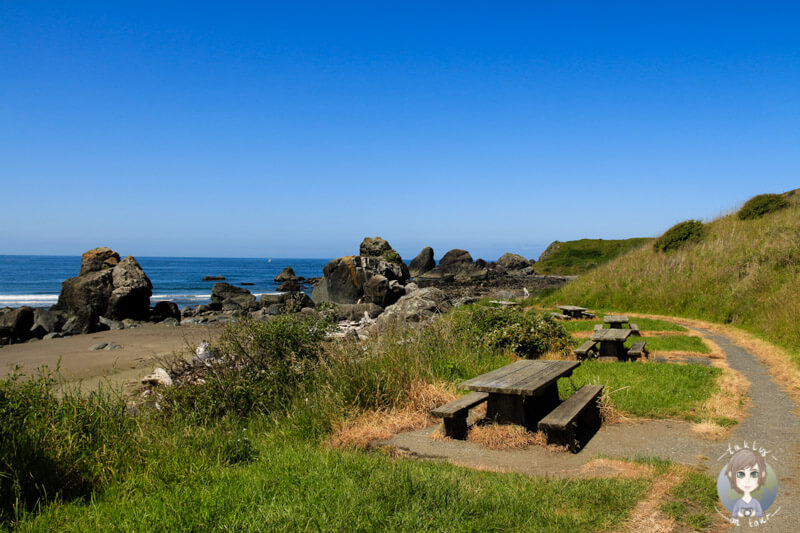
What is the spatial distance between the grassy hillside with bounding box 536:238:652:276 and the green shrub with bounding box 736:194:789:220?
92.8ft

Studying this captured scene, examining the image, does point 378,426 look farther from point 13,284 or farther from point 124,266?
point 13,284

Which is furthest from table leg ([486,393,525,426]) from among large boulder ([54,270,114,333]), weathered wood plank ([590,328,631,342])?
large boulder ([54,270,114,333])

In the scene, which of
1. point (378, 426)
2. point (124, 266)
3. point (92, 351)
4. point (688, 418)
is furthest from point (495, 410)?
point (124, 266)

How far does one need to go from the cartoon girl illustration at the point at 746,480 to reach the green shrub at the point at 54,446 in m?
4.77

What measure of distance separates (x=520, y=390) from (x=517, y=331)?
5.11 m

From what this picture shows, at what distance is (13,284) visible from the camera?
166 ft

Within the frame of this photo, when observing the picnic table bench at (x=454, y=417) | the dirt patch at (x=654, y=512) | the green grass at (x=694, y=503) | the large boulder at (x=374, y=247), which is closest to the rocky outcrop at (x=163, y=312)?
the large boulder at (x=374, y=247)

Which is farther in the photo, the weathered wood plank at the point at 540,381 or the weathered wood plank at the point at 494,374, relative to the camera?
the weathered wood plank at the point at 494,374

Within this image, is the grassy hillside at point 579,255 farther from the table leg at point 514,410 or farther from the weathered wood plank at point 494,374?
the table leg at point 514,410

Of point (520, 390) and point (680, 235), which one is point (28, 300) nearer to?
point (680, 235)

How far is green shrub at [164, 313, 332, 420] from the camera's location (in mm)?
6738

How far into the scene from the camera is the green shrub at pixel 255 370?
674cm

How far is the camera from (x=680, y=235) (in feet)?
68.7

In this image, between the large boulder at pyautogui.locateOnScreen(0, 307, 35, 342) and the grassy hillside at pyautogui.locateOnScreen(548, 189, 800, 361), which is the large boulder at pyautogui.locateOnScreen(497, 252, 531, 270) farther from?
the large boulder at pyautogui.locateOnScreen(0, 307, 35, 342)
